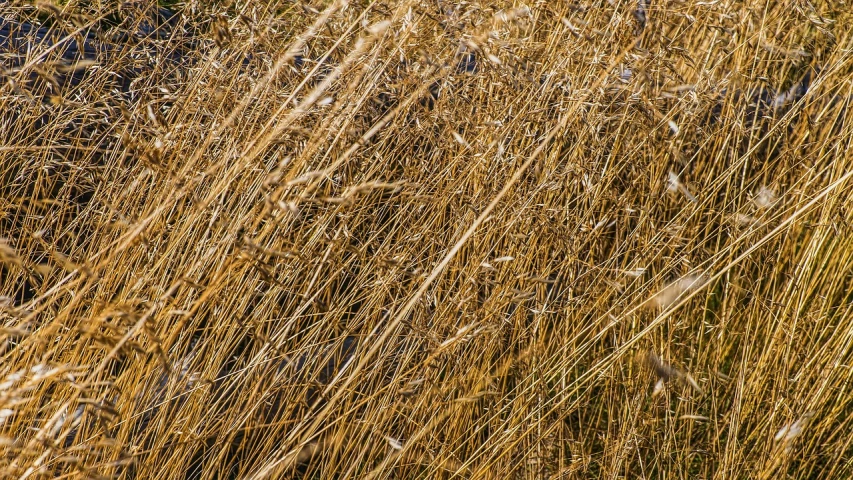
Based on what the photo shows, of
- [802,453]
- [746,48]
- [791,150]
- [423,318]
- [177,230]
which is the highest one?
[746,48]

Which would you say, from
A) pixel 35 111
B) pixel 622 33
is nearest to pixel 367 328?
pixel 622 33

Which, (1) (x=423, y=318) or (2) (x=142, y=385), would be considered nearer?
(2) (x=142, y=385)

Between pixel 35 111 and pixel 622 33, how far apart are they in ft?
4.71

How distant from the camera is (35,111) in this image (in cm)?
185

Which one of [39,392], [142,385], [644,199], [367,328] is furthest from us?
[644,199]

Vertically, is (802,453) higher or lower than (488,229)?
lower

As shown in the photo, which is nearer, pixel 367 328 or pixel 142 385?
pixel 142 385

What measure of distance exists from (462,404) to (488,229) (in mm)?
395

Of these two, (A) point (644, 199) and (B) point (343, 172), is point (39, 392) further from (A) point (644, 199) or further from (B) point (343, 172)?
(A) point (644, 199)

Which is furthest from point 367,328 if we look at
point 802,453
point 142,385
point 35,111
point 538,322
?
point 802,453

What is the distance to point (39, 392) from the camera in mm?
1311

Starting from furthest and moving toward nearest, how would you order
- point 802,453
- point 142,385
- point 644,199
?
point 644,199 < point 802,453 < point 142,385

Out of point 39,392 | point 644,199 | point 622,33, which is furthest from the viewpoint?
point 644,199

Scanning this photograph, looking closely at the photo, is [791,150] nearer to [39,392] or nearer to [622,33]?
[622,33]
